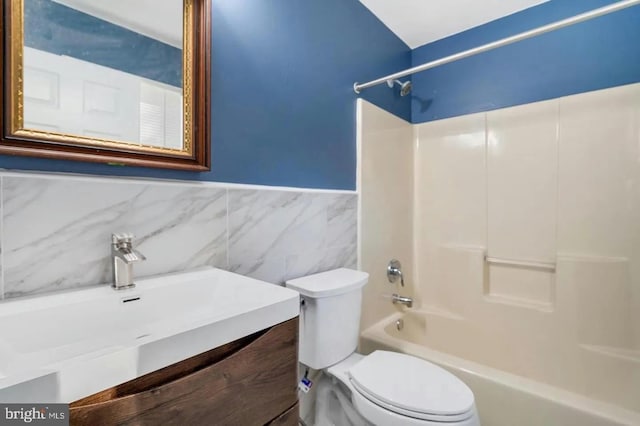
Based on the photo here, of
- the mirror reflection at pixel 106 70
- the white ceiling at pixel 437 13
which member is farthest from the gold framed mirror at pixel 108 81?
the white ceiling at pixel 437 13

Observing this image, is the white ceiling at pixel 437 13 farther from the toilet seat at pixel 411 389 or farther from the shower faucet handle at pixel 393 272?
the toilet seat at pixel 411 389

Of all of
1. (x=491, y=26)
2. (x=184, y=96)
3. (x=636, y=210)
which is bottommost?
(x=636, y=210)

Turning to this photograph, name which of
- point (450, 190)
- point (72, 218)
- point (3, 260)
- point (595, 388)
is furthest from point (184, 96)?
point (595, 388)

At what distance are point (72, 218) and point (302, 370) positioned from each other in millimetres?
1101

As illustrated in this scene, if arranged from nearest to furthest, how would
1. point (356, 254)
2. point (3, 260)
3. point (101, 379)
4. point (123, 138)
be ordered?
point (101, 379)
point (3, 260)
point (123, 138)
point (356, 254)

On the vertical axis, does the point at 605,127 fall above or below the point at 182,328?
above

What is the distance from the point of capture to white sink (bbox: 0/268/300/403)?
44 cm

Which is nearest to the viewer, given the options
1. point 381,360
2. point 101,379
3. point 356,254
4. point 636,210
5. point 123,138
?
point 101,379

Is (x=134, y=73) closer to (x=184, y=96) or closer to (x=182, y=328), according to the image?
(x=184, y=96)

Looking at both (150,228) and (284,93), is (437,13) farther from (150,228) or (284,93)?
(150,228)

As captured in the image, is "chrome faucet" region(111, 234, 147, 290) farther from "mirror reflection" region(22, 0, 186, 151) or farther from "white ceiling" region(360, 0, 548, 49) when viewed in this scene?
"white ceiling" region(360, 0, 548, 49)

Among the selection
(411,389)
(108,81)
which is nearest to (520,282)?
(411,389)

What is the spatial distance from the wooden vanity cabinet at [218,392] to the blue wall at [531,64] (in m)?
2.07

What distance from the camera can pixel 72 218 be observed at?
32.2 inches
